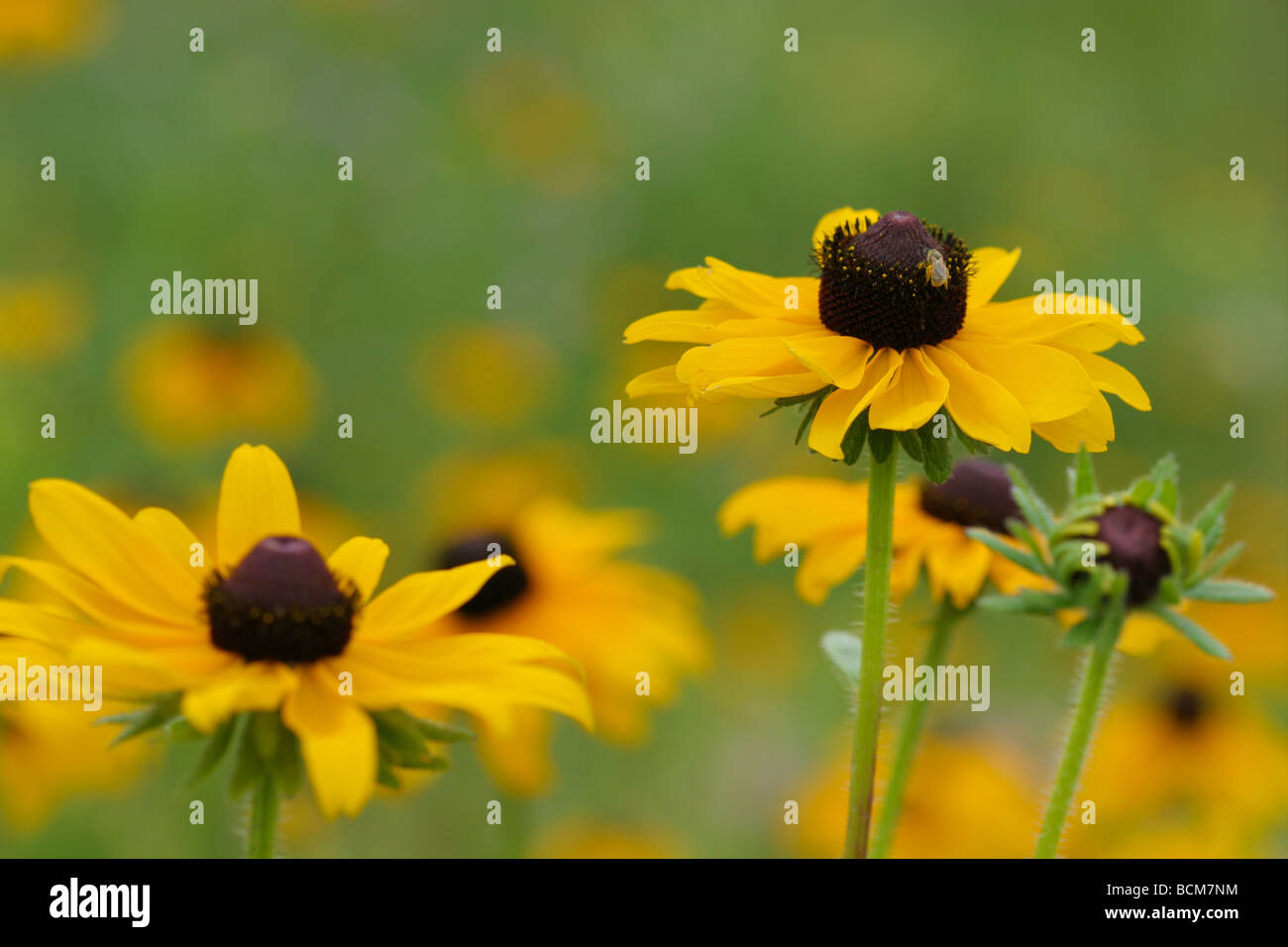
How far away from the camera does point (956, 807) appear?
346cm

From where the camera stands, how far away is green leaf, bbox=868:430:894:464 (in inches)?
65.9

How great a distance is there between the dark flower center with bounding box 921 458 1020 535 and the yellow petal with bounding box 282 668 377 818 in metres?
1.22

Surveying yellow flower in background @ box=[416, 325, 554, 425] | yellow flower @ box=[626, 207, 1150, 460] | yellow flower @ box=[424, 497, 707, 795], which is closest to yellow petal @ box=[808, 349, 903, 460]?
yellow flower @ box=[626, 207, 1150, 460]

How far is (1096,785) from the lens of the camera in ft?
12.4

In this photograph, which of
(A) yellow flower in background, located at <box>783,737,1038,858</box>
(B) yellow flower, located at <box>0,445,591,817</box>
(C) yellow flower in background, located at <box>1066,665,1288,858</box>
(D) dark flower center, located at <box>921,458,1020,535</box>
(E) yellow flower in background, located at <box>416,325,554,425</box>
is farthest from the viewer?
(E) yellow flower in background, located at <box>416,325,554,425</box>

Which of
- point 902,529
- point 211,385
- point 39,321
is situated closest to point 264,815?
point 902,529

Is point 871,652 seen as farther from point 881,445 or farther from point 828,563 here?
point 828,563

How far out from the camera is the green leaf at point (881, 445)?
5.49 feet

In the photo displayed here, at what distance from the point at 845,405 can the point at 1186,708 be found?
2.65m

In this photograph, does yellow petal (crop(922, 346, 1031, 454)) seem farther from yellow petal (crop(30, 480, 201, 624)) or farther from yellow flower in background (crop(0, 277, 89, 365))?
yellow flower in background (crop(0, 277, 89, 365))

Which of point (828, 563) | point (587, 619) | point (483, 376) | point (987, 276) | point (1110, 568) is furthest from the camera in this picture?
point (483, 376)

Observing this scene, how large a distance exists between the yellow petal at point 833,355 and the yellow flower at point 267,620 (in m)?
0.42

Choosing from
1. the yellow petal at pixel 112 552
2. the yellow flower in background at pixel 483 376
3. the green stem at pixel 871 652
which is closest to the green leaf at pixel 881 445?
the green stem at pixel 871 652
